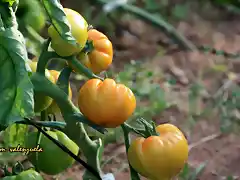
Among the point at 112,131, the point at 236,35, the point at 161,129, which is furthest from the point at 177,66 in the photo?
the point at 161,129

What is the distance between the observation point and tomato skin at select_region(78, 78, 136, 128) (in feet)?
3.65

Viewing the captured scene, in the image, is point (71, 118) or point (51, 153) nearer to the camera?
point (71, 118)

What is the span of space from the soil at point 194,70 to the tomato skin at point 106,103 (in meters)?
0.55

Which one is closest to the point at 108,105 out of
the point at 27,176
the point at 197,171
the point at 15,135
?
the point at 27,176

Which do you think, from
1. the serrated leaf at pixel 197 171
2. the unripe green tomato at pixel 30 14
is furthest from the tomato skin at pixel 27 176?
the serrated leaf at pixel 197 171

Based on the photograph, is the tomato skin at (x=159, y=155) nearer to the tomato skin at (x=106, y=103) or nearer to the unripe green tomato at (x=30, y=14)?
the tomato skin at (x=106, y=103)

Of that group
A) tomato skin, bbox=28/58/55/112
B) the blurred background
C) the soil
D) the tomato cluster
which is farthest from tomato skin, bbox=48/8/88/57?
the soil

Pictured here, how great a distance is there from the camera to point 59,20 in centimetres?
104

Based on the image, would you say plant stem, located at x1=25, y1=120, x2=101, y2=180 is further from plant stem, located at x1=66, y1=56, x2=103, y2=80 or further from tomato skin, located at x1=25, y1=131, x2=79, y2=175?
plant stem, located at x1=66, y1=56, x2=103, y2=80

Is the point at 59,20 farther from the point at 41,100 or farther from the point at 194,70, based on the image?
the point at 194,70

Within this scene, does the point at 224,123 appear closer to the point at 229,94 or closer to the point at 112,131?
the point at 229,94

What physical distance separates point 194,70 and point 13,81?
5.10 ft

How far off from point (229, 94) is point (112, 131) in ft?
2.08

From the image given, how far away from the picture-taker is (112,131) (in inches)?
73.0
